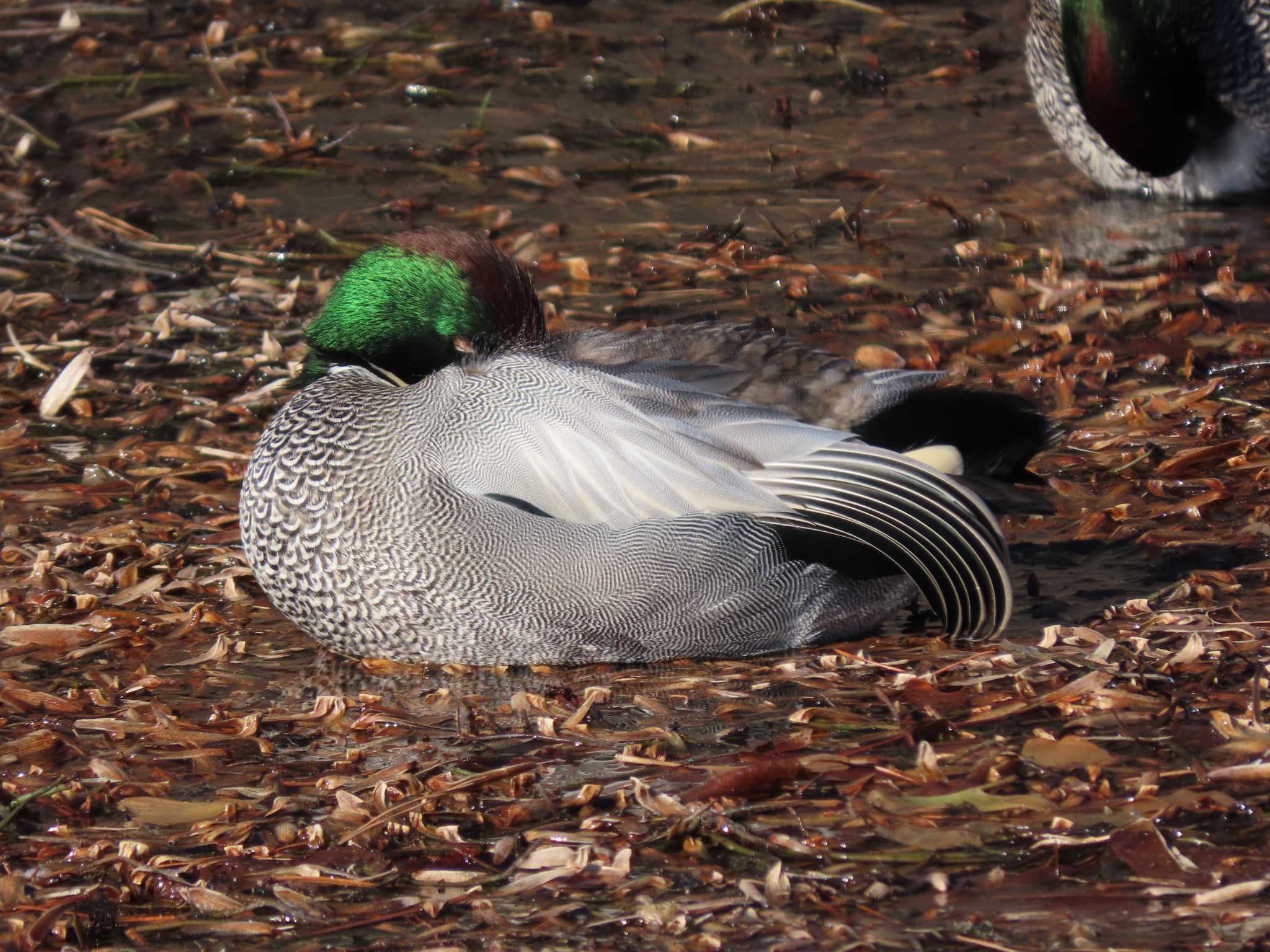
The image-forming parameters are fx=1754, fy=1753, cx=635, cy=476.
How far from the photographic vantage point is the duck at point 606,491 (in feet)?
13.2

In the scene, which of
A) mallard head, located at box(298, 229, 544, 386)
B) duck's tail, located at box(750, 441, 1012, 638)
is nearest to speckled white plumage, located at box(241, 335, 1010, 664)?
duck's tail, located at box(750, 441, 1012, 638)

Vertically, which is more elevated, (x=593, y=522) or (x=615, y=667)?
(x=593, y=522)

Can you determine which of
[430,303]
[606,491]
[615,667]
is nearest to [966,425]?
[606,491]

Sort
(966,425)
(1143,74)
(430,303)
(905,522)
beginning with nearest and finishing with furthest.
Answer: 1. (905,522)
2. (966,425)
3. (430,303)
4. (1143,74)

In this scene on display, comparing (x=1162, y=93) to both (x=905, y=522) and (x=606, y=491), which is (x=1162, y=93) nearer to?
(x=905, y=522)

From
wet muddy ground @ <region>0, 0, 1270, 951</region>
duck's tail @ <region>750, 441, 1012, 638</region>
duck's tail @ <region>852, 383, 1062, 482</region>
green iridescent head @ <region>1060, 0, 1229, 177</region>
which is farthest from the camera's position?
green iridescent head @ <region>1060, 0, 1229, 177</region>

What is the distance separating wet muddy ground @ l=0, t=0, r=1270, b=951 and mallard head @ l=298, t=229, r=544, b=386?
80cm

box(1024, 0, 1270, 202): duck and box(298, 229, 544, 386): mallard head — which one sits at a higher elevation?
box(1024, 0, 1270, 202): duck

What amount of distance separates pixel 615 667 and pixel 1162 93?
161 inches

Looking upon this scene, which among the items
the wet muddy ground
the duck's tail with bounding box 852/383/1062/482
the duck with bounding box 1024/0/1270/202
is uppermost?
the duck with bounding box 1024/0/1270/202

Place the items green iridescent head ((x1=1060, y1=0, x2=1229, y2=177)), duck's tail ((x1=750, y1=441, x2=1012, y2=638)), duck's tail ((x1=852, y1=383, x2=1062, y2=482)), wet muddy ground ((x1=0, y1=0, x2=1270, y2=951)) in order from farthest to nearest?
green iridescent head ((x1=1060, y1=0, x2=1229, y2=177))
duck's tail ((x1=852, y1=383, x2=1062, y2=482))
duck's tail ((x1=750, y1=441, x2=1012, y2=638))
wet muddy ground ((x1=0, y1=0, x2=1270, y2=951))

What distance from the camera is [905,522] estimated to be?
398 centimetres

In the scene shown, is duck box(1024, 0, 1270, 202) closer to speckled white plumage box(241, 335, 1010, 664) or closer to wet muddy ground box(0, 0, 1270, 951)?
wet muddy ground box(0, 0, 1270, 951)

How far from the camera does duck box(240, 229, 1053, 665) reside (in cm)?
403
